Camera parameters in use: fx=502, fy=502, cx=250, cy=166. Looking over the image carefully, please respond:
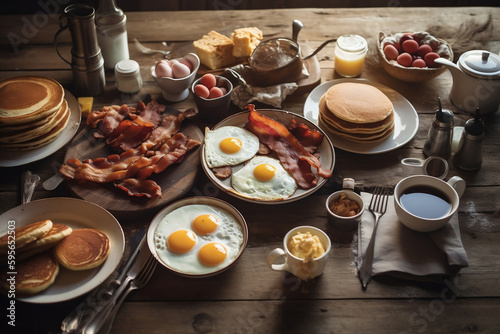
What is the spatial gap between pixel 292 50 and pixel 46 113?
1.38m

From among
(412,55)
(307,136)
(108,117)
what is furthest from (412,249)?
(108,117)

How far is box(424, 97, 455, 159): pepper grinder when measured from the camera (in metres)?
2.40

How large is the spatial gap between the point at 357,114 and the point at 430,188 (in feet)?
1.77

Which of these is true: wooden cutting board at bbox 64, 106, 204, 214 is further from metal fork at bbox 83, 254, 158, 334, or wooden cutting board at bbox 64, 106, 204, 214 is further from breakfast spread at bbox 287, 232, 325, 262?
breakfast spread at bbox 287, 232, 325, 262

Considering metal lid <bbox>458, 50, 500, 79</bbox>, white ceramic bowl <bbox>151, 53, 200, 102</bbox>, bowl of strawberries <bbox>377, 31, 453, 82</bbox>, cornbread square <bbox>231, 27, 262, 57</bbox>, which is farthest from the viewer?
cornbread square <bbox>231, 27, 262, 57</bbox>

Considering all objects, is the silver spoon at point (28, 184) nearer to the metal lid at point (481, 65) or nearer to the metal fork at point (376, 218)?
the metal fork at point (376, 218)

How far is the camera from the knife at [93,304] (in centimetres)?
179

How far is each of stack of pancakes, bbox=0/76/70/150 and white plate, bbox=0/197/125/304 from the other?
45 cm

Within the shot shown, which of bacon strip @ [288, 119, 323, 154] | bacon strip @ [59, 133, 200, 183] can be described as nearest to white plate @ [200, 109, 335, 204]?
bacon strip @ [288, 119, 323, 154]

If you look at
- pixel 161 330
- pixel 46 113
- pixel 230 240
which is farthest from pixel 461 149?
pixel 46 113

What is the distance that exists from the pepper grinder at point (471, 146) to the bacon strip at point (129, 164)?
1291 millimetres

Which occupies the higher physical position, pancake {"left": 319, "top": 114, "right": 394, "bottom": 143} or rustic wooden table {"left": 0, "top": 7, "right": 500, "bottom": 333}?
pancake {"left": 319, "top": 114, "right": 394, "bottom": 143}

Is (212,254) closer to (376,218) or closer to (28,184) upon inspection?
(376,218)

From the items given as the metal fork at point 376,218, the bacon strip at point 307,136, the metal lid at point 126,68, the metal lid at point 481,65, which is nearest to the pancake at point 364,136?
the bacon strip at point 307,136
